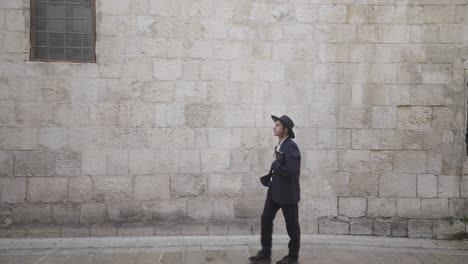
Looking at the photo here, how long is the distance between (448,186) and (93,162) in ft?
19.3

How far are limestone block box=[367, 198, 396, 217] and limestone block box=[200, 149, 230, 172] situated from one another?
249 cm

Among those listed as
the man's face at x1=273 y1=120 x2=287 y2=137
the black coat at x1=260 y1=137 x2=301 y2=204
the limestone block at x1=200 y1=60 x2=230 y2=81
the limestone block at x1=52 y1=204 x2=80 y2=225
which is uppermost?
the limestone block at x1=200 y1=60 x2=230 y2=81

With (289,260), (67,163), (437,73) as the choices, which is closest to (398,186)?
(437,73)

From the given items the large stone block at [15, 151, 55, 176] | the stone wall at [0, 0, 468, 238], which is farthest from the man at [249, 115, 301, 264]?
the large stone block at [15, 151, 55, 176]

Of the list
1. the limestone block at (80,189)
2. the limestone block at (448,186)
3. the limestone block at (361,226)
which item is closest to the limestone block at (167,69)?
the limestone block at (80,189)

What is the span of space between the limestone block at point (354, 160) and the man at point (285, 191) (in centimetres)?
178

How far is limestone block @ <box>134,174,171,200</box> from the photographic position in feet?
20.1

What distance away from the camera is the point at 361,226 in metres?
6.38

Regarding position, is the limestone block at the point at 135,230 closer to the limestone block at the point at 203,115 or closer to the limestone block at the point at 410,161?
the limestone block at the point at 203,115

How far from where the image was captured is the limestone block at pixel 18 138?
5.92 metres

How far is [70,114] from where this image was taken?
6.02m

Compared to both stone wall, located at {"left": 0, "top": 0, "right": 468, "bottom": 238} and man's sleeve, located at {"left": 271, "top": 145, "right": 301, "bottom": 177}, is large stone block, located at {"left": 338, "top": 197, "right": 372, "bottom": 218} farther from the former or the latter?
man's sleeve, located at {"left": 271, "top": 145, "right": 301, "bottom": 177}

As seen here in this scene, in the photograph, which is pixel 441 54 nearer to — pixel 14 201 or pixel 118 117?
pixel 118 117

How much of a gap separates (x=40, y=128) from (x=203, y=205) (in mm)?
2838
